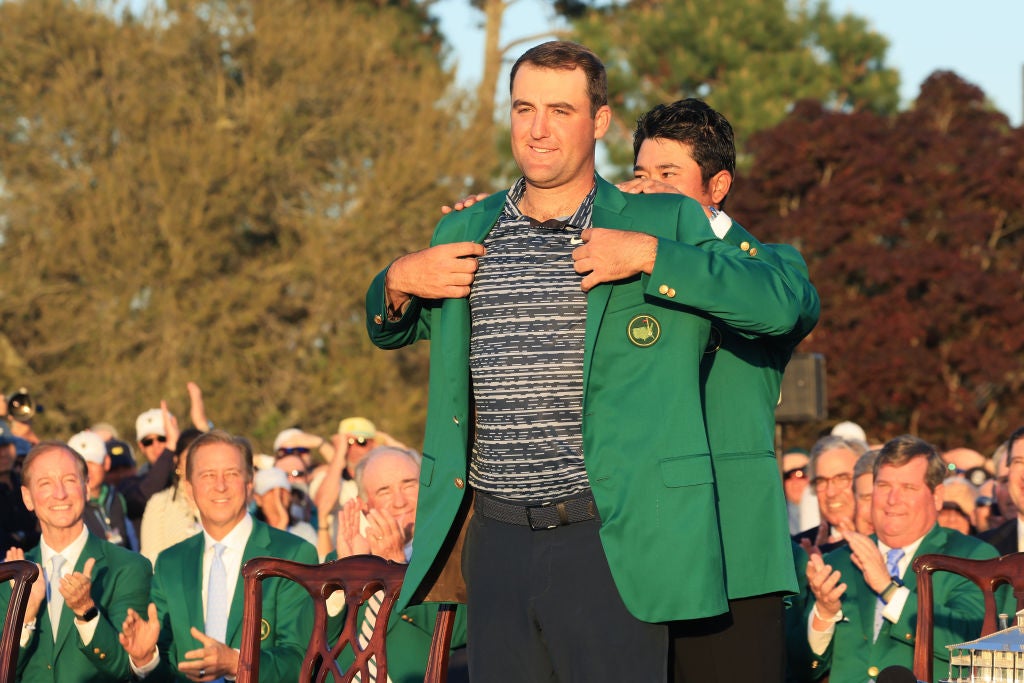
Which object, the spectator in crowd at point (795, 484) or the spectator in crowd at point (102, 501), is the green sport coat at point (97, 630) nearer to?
the spectator in crowd at point (102, 501)

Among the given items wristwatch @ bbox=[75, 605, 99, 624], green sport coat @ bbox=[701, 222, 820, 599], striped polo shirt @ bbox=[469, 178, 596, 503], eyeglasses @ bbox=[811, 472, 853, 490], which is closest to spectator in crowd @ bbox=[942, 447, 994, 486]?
eyeglasses @ bbox=[811, 472, 853, 490]

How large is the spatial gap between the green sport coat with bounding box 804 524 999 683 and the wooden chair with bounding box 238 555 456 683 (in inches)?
63.1

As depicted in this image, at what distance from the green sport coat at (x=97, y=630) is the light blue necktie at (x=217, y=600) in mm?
227

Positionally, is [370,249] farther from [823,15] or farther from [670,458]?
[670,458]

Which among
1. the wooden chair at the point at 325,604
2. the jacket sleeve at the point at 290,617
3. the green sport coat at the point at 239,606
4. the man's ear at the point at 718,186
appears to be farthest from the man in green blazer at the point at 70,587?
the man's ear at the point at 718,186

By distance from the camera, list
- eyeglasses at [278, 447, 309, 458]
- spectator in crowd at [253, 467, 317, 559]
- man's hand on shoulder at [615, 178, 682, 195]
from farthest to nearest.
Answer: eyeglasses at [278, 447, 309, 458]
spectator in crowd at [253, 467, 317, 559]
man's hand on shoulder at [615, 178, 682, 195]

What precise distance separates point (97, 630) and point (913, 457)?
9.76 ft

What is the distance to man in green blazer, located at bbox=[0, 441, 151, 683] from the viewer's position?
5.44 m

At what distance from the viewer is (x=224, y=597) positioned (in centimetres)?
618

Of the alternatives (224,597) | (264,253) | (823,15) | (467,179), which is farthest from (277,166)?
(224,597)

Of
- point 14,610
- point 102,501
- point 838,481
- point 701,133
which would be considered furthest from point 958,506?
point 14,610

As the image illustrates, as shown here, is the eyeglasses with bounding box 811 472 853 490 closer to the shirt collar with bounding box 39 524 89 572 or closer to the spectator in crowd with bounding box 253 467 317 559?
the spectator in crowd with bounding box 253 467 317 559

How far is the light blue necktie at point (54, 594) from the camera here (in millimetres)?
5827

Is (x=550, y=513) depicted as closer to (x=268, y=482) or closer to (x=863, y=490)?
(x=863, y=490)
